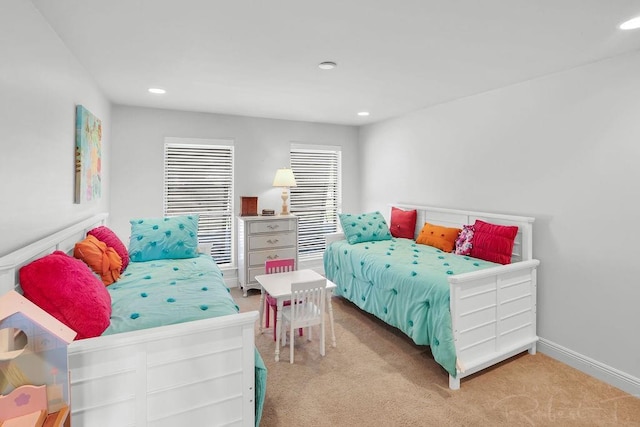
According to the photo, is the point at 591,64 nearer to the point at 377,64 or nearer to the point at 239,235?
the point at 377,64

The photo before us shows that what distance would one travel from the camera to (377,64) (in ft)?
8.94

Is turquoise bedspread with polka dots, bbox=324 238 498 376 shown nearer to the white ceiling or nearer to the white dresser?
the white dresser

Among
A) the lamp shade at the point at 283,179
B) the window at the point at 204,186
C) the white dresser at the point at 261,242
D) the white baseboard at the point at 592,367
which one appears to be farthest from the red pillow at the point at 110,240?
the white baseboard at the point at 592,367

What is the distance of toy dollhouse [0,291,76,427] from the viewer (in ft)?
3.49

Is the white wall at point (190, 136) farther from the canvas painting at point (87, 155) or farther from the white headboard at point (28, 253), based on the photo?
the white headboard at point (28, 253)

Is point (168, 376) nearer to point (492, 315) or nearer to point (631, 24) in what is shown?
point (492, 315)

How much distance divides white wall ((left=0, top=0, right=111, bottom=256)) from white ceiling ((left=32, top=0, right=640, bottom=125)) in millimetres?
188

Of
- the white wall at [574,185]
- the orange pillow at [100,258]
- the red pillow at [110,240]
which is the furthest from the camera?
the red pillow at [110,240]

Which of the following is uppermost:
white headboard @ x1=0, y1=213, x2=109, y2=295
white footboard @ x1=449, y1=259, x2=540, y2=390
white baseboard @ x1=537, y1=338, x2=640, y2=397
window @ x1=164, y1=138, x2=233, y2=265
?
window @ x1=164, y1=138, x2=233, y2=265

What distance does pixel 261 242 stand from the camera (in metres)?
4.59

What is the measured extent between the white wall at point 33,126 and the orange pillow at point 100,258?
8.1 inches

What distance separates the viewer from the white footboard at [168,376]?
1.35 metres

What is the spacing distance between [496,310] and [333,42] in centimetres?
238

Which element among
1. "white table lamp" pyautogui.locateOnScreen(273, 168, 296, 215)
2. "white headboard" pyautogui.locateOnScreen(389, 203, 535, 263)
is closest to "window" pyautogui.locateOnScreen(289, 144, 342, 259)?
"white table lamp" pyautogui.locateOnScreen(273, 168, 296, 215)
